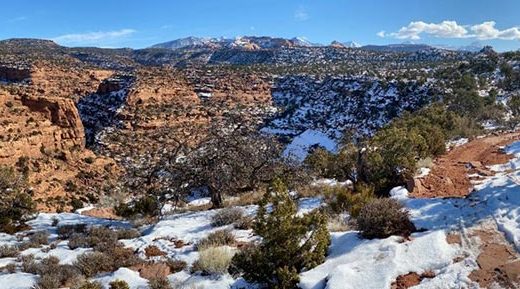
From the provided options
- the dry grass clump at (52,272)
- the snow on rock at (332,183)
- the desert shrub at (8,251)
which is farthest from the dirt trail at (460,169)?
the desert shrub at (8,251)

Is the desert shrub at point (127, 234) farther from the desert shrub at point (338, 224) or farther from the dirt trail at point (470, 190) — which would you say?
the dirt trail at point (470, 190)

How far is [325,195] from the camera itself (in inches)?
457

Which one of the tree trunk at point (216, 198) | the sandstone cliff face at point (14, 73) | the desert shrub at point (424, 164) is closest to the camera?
the desert shrub at point (424, 164)

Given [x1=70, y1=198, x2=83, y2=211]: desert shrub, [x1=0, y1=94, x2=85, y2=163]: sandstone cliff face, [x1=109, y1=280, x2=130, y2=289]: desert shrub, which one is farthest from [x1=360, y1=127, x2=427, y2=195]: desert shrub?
[x1=0, y1=94, x2=85, y2=163]: sandstone cliff face

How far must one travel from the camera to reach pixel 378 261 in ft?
22.3

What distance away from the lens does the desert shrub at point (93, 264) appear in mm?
8391

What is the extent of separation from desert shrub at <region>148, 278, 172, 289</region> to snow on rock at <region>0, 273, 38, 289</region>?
2.07 meters

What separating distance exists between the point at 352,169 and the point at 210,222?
4.82 meters

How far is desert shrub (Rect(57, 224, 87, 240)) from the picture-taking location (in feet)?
37.2

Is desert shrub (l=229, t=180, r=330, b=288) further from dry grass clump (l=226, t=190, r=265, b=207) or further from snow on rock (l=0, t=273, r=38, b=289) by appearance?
dry grass clump (l=226, t=190, r=265, b=207)

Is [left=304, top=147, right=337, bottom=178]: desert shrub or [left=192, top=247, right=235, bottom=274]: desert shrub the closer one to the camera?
[left=192, top=247, right=235, bottom=274]: desert shrub

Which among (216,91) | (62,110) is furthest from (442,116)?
(216,91)

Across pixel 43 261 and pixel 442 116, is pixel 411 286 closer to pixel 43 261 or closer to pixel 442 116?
pixel 43 261

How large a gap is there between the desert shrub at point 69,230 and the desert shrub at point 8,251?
135cm
